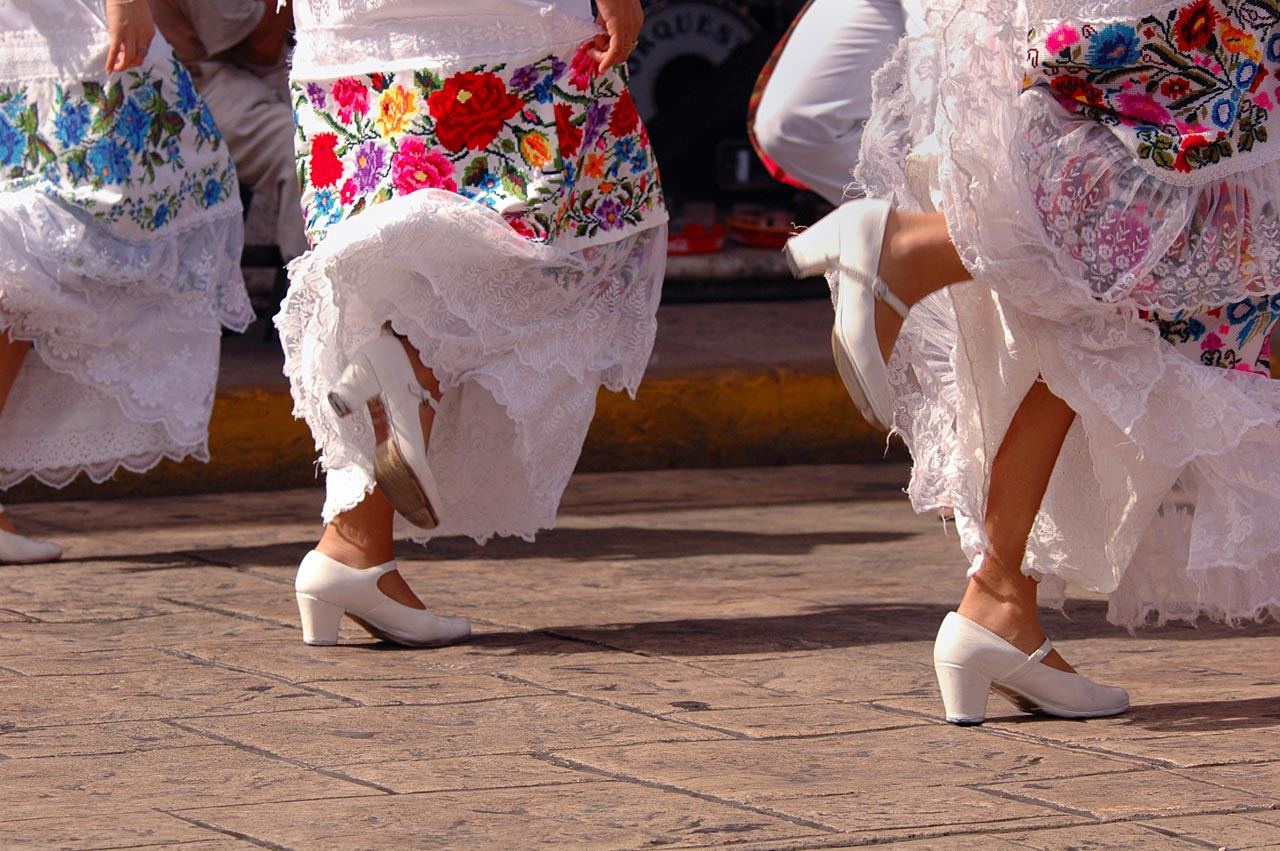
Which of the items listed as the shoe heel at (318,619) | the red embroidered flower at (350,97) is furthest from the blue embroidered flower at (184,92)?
the shoe heel at (318,619)

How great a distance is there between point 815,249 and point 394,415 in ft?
2.76

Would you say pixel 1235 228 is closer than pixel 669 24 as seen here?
Yes

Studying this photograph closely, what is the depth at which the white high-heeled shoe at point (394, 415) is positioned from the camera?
151 inches

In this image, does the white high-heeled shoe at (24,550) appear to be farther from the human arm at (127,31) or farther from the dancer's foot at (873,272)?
the dancer's foot at (873,272)

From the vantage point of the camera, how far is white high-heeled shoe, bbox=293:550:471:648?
4.07 m

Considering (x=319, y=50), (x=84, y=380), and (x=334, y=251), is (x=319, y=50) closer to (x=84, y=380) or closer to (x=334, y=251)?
(x=334, y=251)

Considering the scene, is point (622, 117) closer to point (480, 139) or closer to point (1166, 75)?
point (480, 139)

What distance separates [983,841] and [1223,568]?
2.99 feet

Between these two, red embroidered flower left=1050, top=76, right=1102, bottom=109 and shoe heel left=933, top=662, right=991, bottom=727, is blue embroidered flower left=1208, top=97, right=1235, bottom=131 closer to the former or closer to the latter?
red embroidered flower left=1050, top=76, right=1102, bottom=109

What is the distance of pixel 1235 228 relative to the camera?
3.43 meters

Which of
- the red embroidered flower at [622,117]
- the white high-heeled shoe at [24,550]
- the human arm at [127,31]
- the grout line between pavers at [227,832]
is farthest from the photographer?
the white high-heeled shoe at [24,550]

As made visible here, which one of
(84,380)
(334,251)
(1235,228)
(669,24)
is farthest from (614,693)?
(669,24)

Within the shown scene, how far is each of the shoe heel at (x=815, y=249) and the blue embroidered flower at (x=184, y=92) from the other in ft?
6.80

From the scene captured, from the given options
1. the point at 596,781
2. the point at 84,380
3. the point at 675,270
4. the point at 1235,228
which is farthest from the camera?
the point at 675,270
